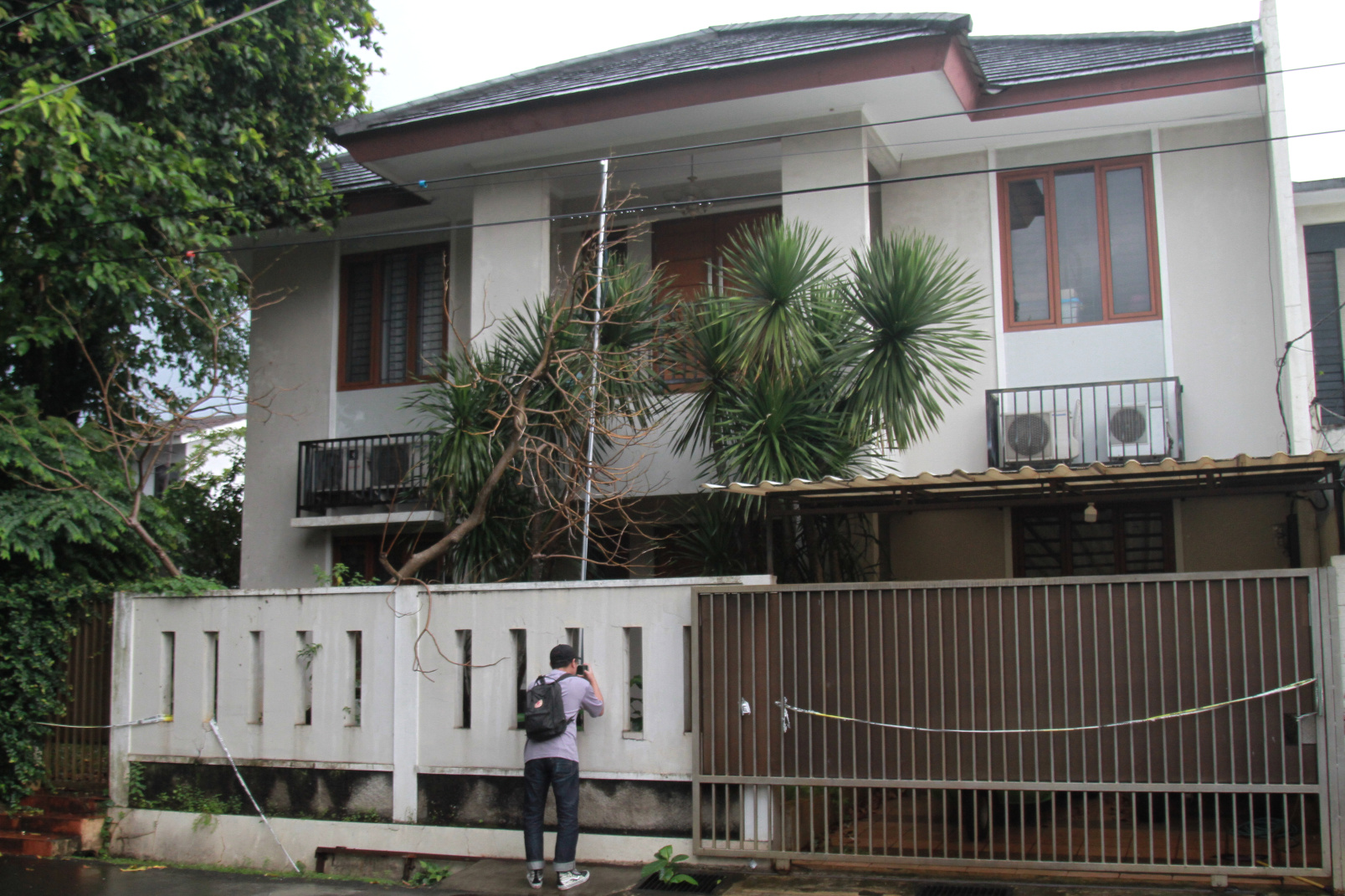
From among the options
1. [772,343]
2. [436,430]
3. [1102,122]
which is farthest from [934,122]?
[436,430]

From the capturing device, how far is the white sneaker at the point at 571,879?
717cm

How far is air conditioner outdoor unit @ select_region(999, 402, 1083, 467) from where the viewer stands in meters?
10.8

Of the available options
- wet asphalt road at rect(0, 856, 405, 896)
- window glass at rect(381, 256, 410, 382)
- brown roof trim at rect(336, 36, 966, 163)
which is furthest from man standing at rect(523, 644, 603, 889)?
window glass at rect(381, 256, 410, 382)

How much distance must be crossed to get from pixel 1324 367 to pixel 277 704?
10787mm

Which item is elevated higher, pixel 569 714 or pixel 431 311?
pixel 431 311

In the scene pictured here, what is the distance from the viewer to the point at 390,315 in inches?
555

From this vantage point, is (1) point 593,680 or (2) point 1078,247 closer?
(1) point 593,680

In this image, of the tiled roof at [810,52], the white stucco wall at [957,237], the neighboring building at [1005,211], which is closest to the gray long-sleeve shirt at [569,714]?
the neighboring building at [1005,211]

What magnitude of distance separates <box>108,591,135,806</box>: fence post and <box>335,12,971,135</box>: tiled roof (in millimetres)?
5737

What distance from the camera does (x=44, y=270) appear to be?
10555 mm

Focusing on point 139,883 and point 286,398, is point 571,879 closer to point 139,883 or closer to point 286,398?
point 139,883

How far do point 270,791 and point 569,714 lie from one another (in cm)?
292

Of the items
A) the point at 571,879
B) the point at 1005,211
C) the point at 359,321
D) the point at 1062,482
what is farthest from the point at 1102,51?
the point at 571,879

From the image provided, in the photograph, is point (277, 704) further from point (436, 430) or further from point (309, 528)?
point (309, 528)
